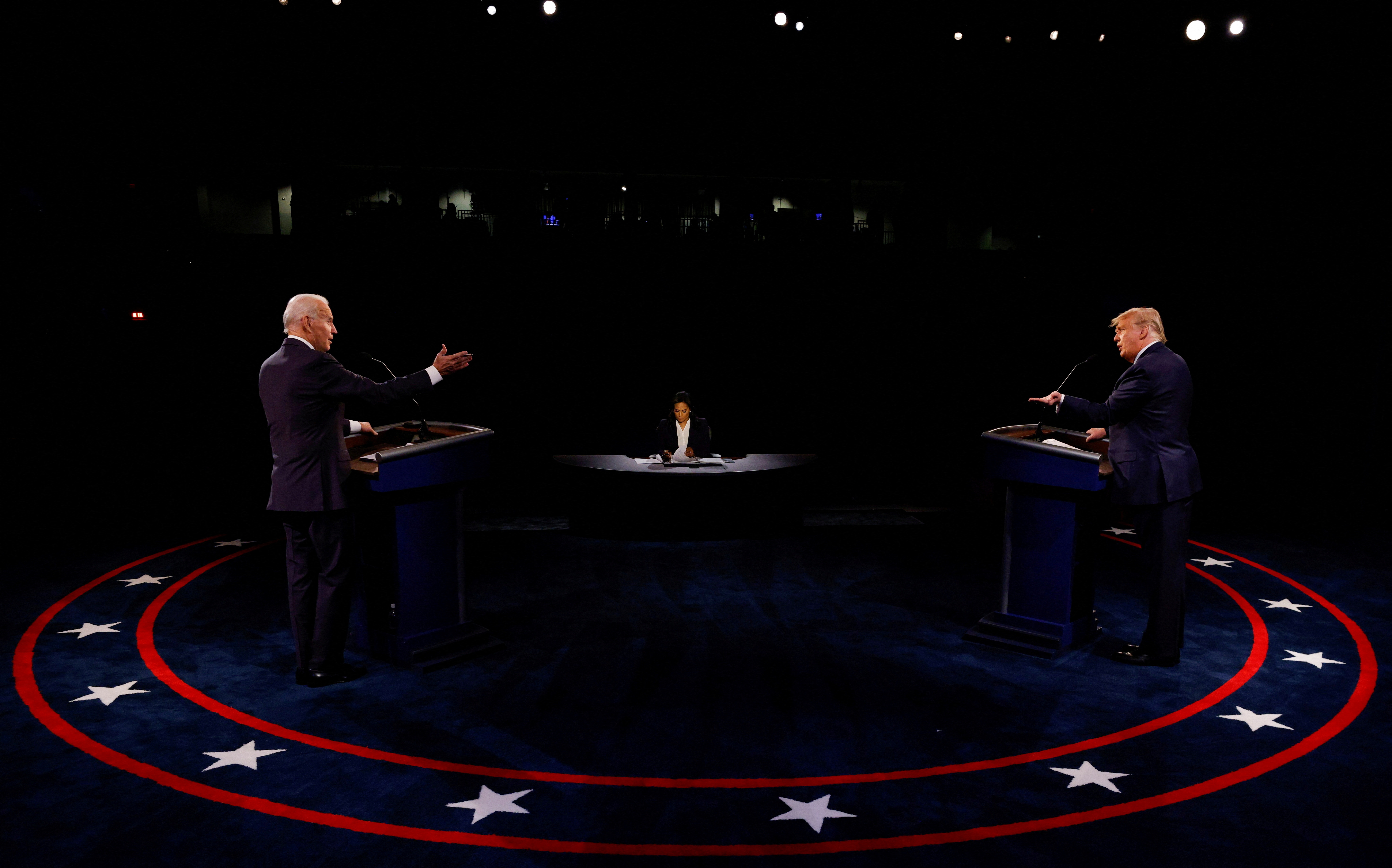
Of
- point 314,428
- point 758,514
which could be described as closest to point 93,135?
point 314,428

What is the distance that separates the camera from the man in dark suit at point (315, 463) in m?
3.88

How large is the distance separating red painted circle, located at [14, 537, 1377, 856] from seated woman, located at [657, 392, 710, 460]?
4.33 meters

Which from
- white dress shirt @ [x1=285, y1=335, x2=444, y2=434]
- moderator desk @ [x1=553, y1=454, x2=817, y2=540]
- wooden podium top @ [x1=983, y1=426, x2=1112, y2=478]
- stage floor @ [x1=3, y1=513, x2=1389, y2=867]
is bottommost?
stage floor @ [x1=3, y1=513, x2=1389, y2=867]

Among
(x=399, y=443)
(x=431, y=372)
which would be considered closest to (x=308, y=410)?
(x=431, y=372)

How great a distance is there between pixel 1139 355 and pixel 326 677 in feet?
14.9

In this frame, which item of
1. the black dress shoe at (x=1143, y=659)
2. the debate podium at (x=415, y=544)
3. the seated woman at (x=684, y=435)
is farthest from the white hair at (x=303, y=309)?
the black dress shoe at (x=1143, y=659)

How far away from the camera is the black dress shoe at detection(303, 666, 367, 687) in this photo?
13.5 ft

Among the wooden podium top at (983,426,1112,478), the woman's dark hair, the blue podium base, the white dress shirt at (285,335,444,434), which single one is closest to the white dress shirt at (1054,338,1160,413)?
the wooden podium top at (983,426,1112,478)

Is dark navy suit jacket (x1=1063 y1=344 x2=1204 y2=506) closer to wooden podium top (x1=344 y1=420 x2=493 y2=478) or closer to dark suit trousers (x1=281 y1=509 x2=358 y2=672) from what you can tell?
wooden podium top (x1=344 y1=420 x2=493 y2=478)

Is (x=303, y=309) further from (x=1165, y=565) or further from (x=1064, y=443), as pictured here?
(x=1165, y=565)

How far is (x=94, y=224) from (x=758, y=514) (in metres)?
7.75

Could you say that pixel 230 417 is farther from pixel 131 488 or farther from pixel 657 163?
pixel 657 163

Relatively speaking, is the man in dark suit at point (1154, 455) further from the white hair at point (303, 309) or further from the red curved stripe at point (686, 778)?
the white hair at point (303, 309)

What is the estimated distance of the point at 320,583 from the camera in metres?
4.11
